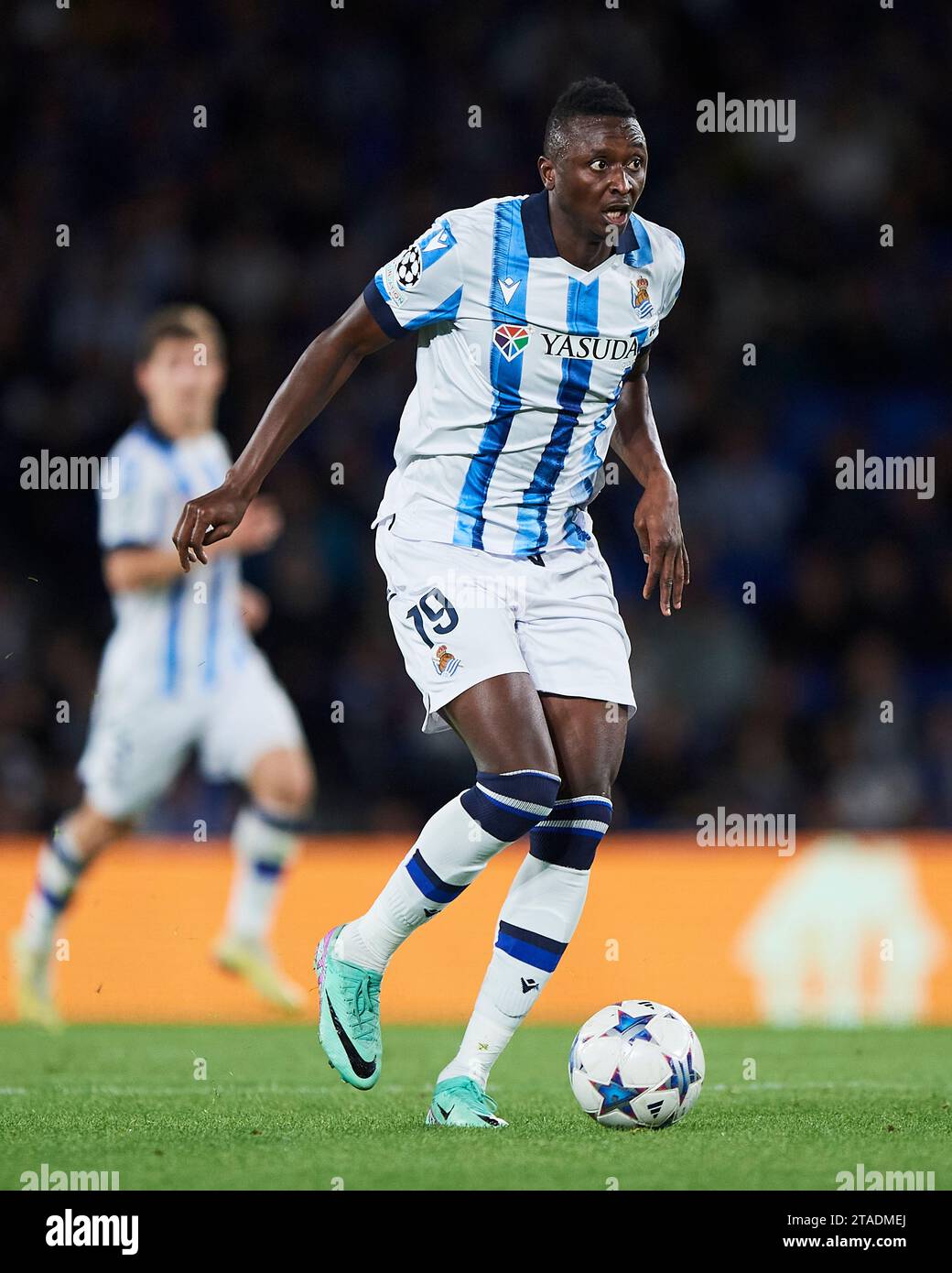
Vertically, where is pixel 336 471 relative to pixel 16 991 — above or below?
above

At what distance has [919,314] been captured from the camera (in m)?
11.8

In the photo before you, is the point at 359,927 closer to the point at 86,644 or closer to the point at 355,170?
the point at 86,644

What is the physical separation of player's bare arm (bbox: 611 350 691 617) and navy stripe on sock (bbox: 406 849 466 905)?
2.84 ft

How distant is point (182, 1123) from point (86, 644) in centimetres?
618

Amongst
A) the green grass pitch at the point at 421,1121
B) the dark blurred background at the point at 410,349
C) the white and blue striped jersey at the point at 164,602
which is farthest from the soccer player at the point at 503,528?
the dark blurred background at the point at 410,349

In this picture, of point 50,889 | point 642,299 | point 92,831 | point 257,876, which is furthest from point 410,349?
point 642,299

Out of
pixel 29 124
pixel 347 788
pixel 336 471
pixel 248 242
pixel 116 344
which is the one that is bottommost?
pixel 347 788

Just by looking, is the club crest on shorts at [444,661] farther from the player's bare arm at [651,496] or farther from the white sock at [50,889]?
the white sock at [50,889]

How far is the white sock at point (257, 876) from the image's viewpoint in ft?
26.2

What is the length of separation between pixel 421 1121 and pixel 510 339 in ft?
6.22

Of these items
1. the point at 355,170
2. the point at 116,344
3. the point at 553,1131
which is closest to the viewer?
the point at 553,1131

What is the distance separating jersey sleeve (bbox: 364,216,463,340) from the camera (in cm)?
447

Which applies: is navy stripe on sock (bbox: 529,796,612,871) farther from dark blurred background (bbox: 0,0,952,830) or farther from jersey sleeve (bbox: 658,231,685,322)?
dark blurred background (bbox: 0,0,952,830)
